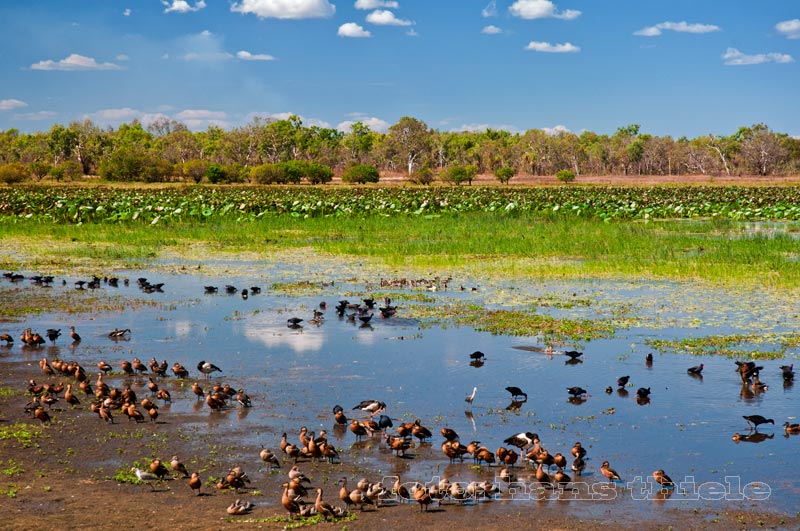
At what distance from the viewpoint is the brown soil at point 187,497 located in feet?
27.8

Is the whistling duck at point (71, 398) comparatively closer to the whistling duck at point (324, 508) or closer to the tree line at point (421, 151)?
the whistling duck at point (324, 508)

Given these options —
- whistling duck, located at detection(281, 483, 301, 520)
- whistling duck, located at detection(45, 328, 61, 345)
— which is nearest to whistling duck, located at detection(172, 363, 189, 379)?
whistling duck, located at detection(45, 328, 61, 345)

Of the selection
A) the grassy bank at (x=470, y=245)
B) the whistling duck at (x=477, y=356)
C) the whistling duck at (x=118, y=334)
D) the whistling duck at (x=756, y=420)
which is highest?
the grassy bank at (x=470, y=245)

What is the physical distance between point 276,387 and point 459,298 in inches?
338

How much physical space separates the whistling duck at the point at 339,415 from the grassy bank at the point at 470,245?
14017 mm

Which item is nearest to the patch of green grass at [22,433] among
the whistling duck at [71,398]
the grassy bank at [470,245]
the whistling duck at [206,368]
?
the whistling duck at [71,398]

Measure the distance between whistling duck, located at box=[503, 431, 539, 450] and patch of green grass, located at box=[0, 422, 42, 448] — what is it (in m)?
5.73

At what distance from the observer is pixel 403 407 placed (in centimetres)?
1252

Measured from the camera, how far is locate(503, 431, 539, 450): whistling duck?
1035 centimetres

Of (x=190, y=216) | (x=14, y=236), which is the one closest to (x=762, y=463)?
(x=14, y=236)

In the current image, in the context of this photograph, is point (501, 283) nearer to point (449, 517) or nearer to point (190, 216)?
point (449, 517)

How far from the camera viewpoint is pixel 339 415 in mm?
11422

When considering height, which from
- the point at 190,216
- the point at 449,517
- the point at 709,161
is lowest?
the point at 449,517

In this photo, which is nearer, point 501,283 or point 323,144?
point 501,283
